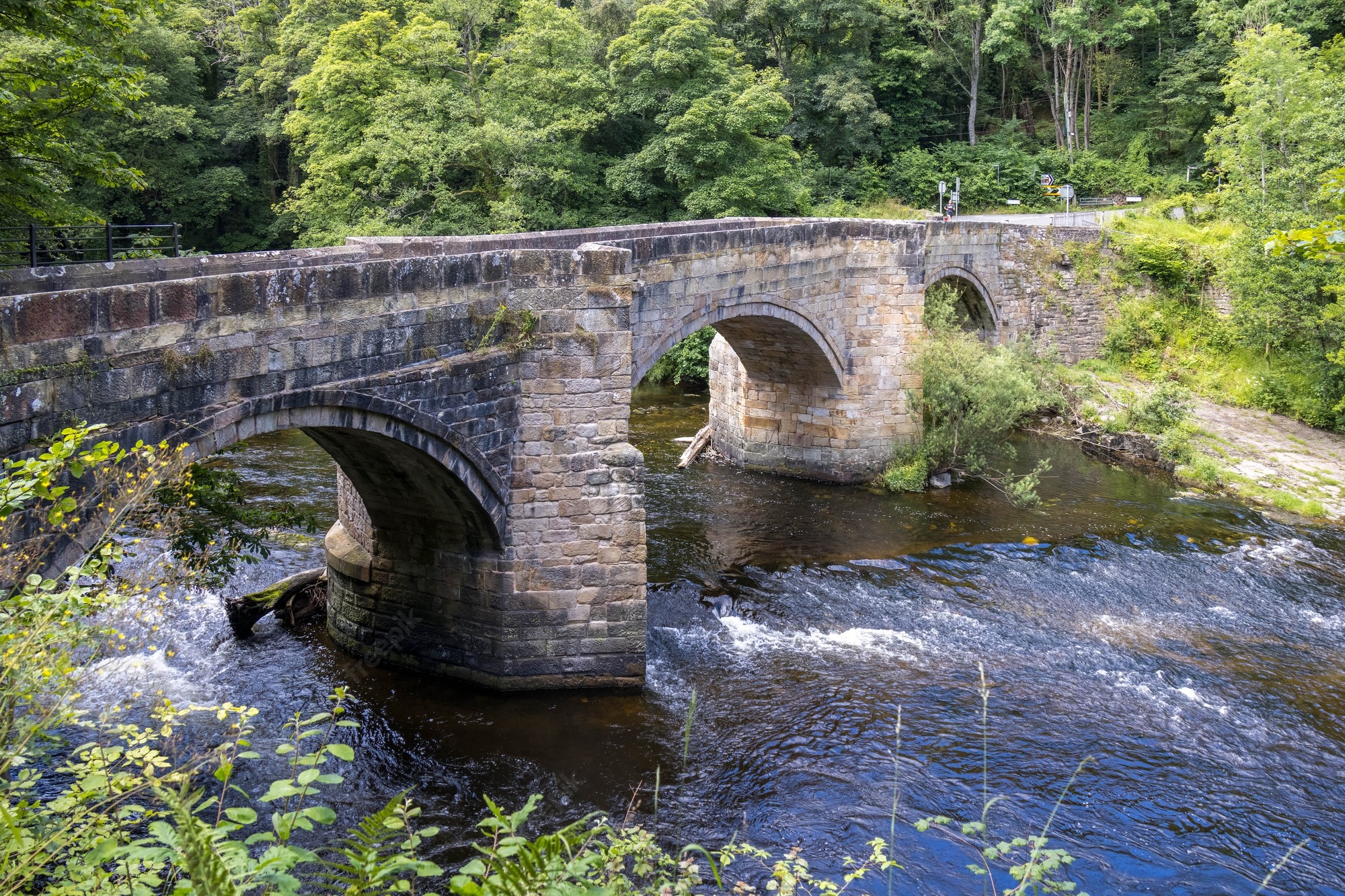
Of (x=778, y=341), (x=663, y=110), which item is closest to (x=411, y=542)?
(x=778, y=341)

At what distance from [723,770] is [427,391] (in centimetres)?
444

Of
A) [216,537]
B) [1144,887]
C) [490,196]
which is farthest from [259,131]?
[1144,887]

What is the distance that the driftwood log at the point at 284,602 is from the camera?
1224 centimetres

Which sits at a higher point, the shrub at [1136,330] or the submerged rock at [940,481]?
the shrub at [1136,330]

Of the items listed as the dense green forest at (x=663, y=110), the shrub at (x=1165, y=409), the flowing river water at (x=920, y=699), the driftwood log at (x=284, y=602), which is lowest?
the flowing river water at (x=920, y=699)

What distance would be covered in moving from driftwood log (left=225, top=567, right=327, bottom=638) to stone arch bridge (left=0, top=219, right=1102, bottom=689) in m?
0.59

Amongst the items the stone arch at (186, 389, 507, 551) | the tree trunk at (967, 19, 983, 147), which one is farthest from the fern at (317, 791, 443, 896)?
the tree trunk at (967, 19, 983, 147)

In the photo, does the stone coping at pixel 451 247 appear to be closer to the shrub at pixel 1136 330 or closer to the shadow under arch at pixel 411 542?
the shadow under arch at pixel 411 542

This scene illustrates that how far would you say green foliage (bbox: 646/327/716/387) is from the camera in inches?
1041

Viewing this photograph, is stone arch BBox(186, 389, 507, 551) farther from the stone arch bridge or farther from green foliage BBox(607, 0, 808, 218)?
green foliage BBox(607, 0, 808, 218)

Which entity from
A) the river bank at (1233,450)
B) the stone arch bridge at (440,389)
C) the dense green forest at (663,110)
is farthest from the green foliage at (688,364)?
the stone arch bridge at (440,389)

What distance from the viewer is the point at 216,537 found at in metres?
13.4

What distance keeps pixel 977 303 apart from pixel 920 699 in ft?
50.8

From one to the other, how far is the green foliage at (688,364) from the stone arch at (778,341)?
6087 mm
